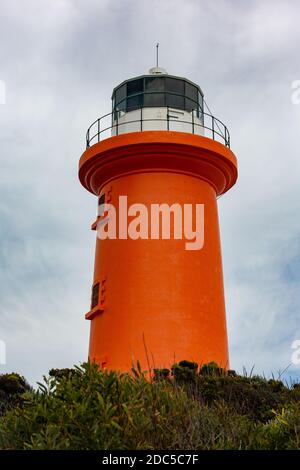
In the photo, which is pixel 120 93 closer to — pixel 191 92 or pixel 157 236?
pixel 191 92

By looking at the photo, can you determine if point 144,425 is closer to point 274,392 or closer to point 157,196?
point 274,392

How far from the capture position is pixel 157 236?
1630 cm

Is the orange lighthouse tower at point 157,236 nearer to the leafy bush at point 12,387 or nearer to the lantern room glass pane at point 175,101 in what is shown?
the lantern room glass pane at point 175,101

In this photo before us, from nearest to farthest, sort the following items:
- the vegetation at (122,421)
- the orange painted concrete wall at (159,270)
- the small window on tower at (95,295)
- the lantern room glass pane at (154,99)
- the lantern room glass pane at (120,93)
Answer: the vegetation at (122,421)
the orange painted concrete wall at (159,270)
the small window on tower at (95,295)
the lantern room glass pane at (154,99)
the lantern room glass pane at (120,93)

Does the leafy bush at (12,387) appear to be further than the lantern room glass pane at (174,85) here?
No

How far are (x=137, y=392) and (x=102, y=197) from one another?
10.1 meters

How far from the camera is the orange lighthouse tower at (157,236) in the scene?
15766 mm

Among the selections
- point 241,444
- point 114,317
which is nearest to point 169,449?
point 241,444

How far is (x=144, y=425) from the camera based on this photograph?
24.2 ft

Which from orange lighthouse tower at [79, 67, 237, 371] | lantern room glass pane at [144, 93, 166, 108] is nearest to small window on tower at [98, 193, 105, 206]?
orange lighthouse tower at [79, 67, 237, 371]

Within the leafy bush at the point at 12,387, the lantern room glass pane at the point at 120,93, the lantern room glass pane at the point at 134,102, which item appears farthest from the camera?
the lantern room glass pane at the point at 120,93

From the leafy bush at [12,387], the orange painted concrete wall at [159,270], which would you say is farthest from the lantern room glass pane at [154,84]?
the leafy bush at [12,387]

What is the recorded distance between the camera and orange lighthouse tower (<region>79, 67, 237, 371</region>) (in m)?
15.8

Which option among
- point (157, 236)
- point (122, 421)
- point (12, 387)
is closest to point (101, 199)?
point (157, 236)
